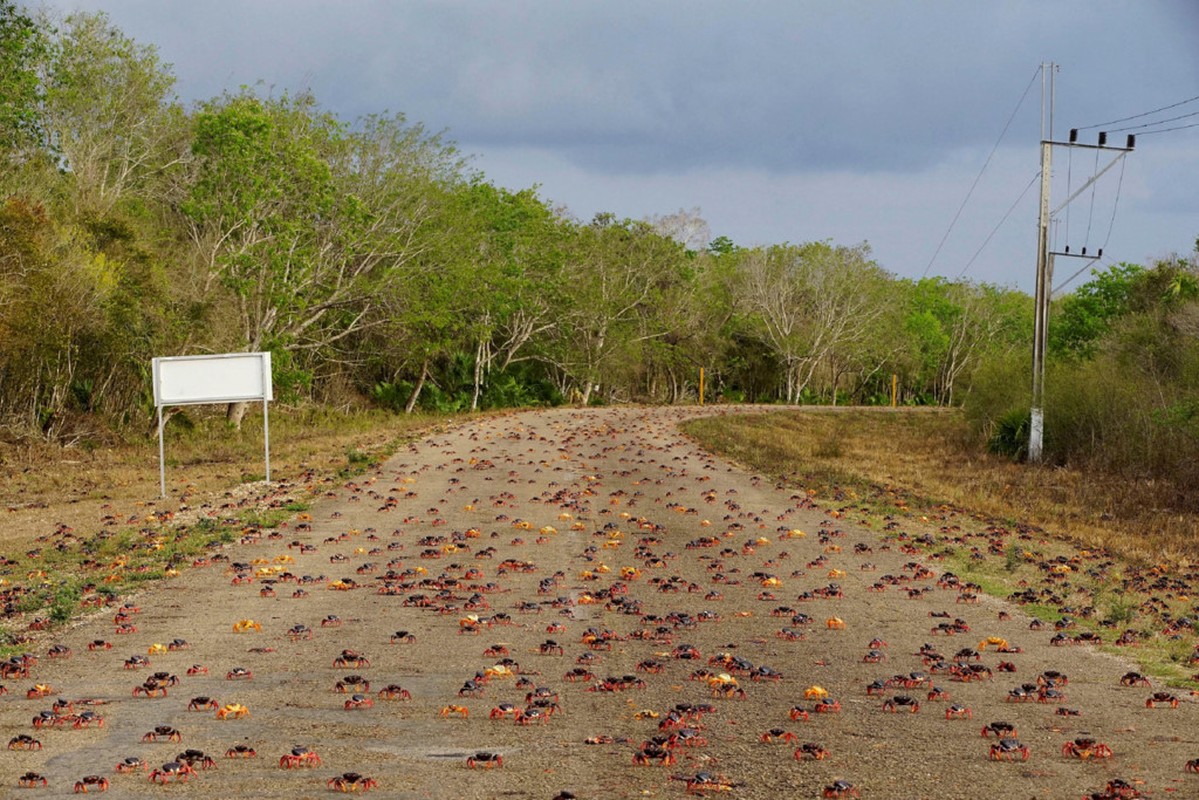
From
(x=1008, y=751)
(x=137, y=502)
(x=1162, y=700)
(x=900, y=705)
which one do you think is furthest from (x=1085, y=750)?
(x=137, y=502)

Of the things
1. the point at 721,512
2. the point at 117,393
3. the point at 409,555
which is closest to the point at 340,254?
the point at 117,393

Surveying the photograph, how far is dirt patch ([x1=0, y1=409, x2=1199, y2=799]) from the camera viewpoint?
6543 millimetres

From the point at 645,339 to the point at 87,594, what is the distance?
165 ft

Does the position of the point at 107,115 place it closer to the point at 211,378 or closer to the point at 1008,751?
the point at 211,378

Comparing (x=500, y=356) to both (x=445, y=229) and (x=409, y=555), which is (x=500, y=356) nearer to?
(x=445, y=229)

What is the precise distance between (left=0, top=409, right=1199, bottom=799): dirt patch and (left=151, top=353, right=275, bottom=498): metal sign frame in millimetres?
4974

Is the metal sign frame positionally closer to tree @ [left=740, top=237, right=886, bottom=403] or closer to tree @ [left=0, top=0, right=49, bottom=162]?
tree @ [left=0, top=0, right=49, bottom=162]

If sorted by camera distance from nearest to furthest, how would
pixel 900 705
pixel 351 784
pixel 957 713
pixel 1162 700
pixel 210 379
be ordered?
pixel 351 784, pixel 957 713, pixel 900 705, pixel 1162 700, pixel 210 379

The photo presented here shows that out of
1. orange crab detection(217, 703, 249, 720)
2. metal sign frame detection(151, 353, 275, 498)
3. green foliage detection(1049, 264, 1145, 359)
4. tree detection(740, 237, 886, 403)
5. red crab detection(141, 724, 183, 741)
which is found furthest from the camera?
tree detection(740, 237, 886, 403)

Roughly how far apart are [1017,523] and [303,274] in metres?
23.5

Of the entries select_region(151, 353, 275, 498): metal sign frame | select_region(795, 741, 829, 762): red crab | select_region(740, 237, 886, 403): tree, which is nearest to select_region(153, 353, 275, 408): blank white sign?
select_region(151, 353, 275, 498): metal sign frame

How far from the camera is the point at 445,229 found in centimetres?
4234

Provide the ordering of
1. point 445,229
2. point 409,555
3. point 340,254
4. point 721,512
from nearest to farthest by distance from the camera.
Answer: point 409,555 < point 721,512 < point 340,254 < point 445,229

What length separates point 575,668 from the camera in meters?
8.98
